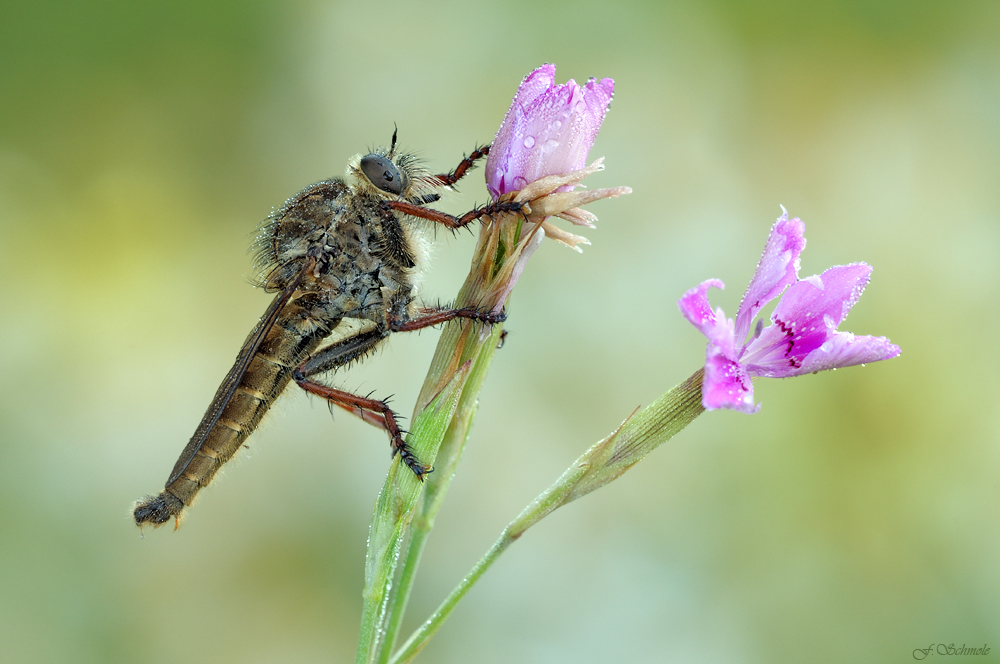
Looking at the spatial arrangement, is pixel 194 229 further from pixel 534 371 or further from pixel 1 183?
pixel 534 371

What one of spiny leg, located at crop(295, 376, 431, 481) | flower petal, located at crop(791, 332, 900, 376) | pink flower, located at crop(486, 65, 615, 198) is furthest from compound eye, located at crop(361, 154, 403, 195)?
flower petal, located at crop(791, 332, 900, 376)

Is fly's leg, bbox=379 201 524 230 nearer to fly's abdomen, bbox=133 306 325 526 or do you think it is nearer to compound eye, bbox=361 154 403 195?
compound eye, bbox=361 154 403 195

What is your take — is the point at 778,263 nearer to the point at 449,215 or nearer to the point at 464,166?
the point at 449,215

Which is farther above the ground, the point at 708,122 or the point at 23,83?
the point at 23,83

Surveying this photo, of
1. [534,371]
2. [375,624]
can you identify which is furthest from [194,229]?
[375,624]

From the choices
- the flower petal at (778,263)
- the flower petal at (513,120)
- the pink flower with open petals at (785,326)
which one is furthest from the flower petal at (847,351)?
the flower petal at (513,120)

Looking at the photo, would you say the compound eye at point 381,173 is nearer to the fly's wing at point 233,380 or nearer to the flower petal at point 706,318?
the fly's wing at point 233,380
